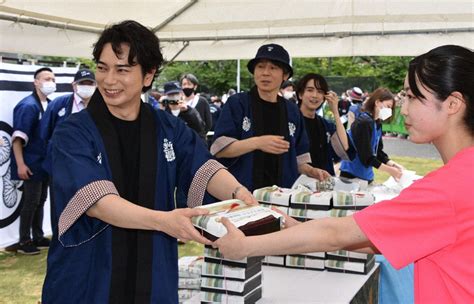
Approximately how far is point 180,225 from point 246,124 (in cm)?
175

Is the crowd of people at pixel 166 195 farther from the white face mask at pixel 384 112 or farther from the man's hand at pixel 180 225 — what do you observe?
the white face mask at pixel 384 112

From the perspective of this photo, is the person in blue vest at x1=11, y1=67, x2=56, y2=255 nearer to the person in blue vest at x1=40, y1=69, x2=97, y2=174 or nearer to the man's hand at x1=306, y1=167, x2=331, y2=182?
the person in blue vest at x1=40, y1=69, x2=97, y2=174

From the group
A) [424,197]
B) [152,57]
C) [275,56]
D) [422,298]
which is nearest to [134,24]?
[152,57]

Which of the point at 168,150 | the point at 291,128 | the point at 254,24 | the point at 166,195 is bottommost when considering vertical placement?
the point at 166,195

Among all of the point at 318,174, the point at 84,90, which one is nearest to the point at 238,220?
the point at 318,174

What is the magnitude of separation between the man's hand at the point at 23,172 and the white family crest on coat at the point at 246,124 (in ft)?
9.33

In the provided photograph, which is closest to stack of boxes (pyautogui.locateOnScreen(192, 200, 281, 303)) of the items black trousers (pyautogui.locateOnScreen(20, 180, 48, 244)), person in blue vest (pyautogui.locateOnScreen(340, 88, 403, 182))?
person in blue vest (pyautogui.locateOnScreen(340, 88, 403, 182))

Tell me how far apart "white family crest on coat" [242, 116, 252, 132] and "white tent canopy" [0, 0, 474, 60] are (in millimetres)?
A: 2026

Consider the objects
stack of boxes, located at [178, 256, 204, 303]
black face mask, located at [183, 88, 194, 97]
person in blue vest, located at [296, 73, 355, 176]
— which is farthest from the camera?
black face mask, located at [183, 88, 194, 97]

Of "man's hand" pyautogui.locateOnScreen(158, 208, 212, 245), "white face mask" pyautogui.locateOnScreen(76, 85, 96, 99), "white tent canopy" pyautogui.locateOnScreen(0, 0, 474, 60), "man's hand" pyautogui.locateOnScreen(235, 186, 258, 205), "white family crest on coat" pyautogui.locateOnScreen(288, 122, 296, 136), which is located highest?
"white tent canopy" pyautogui.locateOnScreen(0, 0, 474, 60)

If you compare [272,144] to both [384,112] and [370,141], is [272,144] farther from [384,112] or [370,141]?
[384,112]

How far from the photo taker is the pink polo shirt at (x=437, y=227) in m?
1.17

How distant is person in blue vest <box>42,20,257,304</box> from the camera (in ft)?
5.21

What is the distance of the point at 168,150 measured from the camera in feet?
6.07
